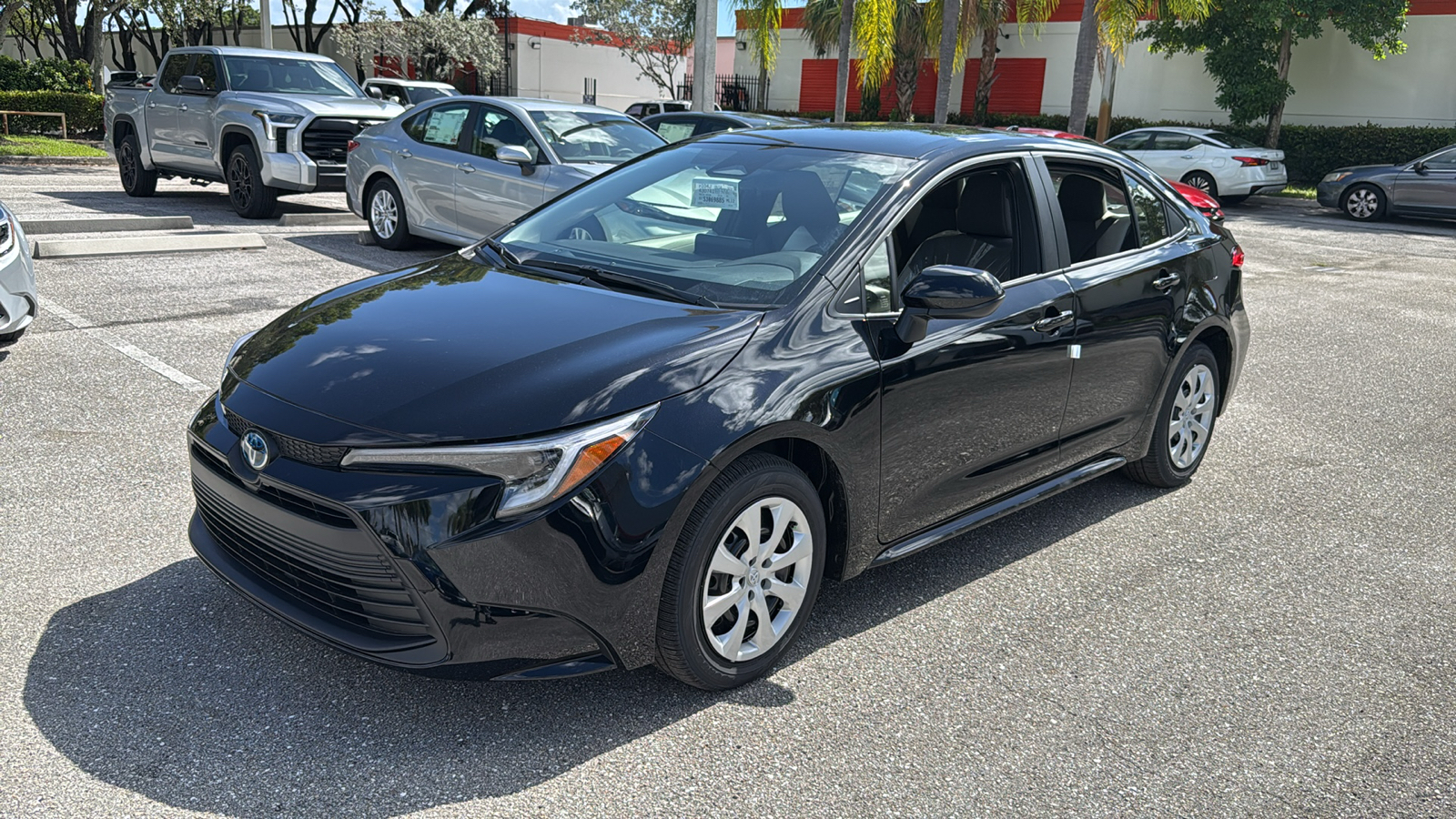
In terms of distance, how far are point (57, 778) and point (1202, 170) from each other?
21620 millimetres

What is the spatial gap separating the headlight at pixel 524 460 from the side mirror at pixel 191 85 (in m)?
11.8

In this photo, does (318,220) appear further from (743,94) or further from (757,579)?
(743,94)

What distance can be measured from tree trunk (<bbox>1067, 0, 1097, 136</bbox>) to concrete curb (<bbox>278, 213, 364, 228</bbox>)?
12859 millimetres

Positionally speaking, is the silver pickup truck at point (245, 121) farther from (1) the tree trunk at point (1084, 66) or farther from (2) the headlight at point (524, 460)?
(1) the tree trunk at point (1084, 66)

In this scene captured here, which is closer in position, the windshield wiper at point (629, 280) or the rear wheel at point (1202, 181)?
the windshield wiper at point (629, 280)

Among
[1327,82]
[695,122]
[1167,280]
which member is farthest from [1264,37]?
[1167,280]

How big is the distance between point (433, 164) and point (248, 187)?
132 inches

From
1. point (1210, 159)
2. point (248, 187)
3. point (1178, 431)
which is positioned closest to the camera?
point (1178, 431)

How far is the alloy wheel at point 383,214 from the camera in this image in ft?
37.5

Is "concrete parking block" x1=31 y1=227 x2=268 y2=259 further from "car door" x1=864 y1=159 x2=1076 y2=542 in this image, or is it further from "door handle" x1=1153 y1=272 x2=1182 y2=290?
"door handle" x1=1153 y1=272 x2=1182 y2=290

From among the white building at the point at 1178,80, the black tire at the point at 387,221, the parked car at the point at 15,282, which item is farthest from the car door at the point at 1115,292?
the white building at the point at 1178,80

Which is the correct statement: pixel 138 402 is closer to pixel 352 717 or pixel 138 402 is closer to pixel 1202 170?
pixel 352 717

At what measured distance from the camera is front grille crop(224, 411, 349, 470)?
9.86 feet

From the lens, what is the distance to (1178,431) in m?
5.41
